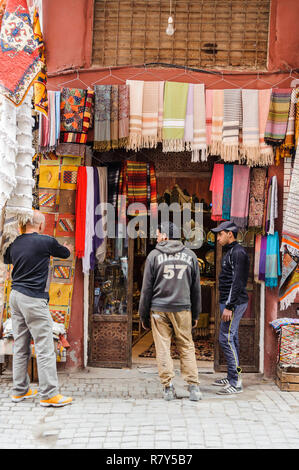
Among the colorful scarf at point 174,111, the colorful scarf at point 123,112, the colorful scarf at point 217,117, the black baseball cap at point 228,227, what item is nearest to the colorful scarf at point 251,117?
the colorful scarf at point 217,117

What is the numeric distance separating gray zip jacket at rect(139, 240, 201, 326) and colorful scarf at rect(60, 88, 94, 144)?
180 centimetres

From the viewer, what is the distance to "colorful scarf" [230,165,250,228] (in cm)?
632

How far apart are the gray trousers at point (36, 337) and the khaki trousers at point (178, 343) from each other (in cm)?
111

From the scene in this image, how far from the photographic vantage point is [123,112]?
6.19 metres

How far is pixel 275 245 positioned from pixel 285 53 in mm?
2400

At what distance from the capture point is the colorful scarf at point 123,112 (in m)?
6.17

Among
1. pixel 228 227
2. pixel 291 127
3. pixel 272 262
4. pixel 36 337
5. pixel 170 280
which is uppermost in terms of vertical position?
pixel 291 127

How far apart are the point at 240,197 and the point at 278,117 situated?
1057 millimetres

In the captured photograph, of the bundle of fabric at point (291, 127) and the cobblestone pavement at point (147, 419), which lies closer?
the cobblestone pavement at point (147, 419)

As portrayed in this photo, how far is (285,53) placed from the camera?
20.8 ft

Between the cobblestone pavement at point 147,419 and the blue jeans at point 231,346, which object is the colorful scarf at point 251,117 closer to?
the blue jeans at point 231,346

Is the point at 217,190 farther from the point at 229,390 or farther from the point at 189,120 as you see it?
the point at 229,390

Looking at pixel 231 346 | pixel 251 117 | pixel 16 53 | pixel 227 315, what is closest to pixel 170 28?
pixel 251 117
